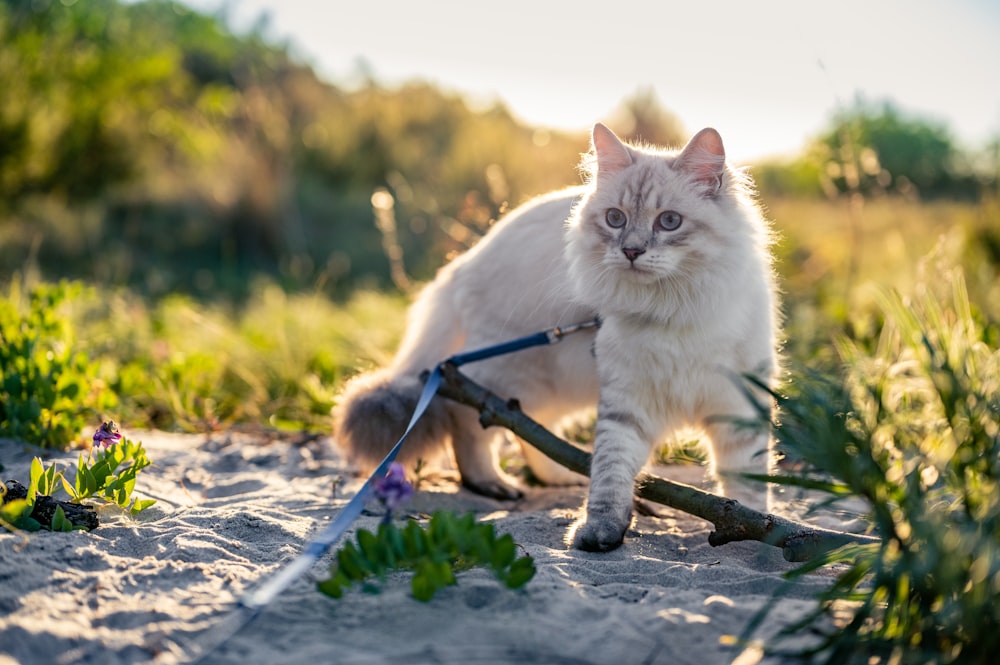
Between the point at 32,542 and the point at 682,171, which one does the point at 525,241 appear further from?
the point at 32,542

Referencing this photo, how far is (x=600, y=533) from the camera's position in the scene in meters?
2.55

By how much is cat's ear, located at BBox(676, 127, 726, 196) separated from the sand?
120cm

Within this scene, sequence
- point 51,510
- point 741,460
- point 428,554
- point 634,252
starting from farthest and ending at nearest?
point 741,460 < point 634,252 < point 51,510 < point 428,554

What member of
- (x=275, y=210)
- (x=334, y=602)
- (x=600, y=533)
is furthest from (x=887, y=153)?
(x=334, y=602)

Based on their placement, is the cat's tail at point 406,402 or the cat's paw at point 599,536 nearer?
the cat's paw at point 599,536

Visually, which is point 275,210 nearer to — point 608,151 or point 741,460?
point 608,151

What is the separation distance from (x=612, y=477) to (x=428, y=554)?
0.93 m

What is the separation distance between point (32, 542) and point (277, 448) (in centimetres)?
189

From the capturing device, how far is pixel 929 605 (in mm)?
1584

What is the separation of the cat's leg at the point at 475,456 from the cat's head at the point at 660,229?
0.86 meters

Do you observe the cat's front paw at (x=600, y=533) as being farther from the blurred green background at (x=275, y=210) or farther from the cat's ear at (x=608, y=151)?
the blurred green background at (x=275, y=210)

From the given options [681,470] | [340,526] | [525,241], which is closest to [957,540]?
[340,526]

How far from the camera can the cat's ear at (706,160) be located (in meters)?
2.70

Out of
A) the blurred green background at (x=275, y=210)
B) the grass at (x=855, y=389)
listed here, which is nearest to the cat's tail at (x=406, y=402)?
the grass at (x=855, y=389)
